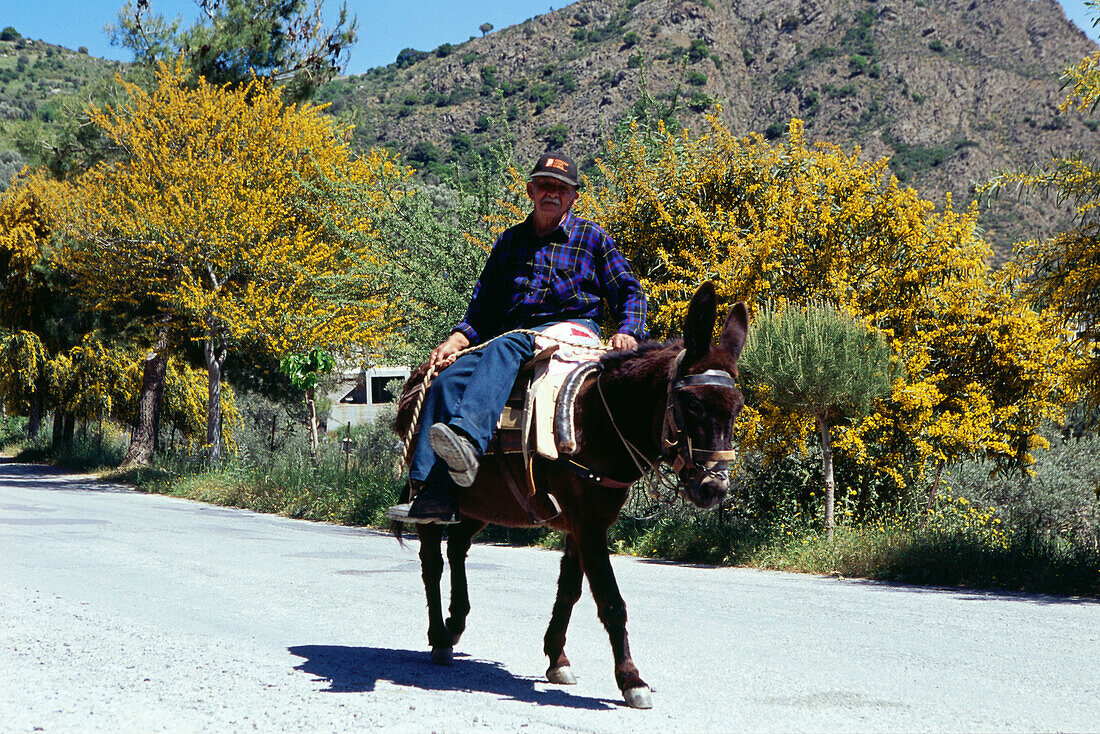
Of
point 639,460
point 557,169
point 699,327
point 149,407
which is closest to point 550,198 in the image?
point 557,169

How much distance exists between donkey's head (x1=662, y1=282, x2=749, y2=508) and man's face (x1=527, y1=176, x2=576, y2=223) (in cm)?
147

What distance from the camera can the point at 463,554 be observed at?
21.1ft

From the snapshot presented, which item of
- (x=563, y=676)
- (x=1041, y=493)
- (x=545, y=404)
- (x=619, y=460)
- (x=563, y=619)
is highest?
(x=545, y=404)

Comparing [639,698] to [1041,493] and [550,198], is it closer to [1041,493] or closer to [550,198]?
[550,198]

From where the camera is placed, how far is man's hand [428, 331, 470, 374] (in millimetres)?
6203

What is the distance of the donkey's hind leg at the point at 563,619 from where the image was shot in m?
5.65

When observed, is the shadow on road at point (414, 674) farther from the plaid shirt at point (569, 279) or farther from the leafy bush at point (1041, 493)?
the leafy bush at point (1041, 493)

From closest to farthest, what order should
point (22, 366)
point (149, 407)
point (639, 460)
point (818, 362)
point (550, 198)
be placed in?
point (639, 460), point (550, 198), point (818, 362), point (149, 407), point (22, 366)

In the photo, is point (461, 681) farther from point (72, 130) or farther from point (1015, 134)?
point (1015, 134)

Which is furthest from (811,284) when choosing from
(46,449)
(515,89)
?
(515,89)

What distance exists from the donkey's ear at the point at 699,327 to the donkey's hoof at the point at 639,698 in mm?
1627

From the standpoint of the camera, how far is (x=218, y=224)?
84.1ft

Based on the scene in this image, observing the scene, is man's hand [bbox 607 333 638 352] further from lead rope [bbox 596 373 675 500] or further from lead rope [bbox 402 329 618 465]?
lead rope [bbox 596 373 675 500]

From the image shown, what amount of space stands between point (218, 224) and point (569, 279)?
848 inches
